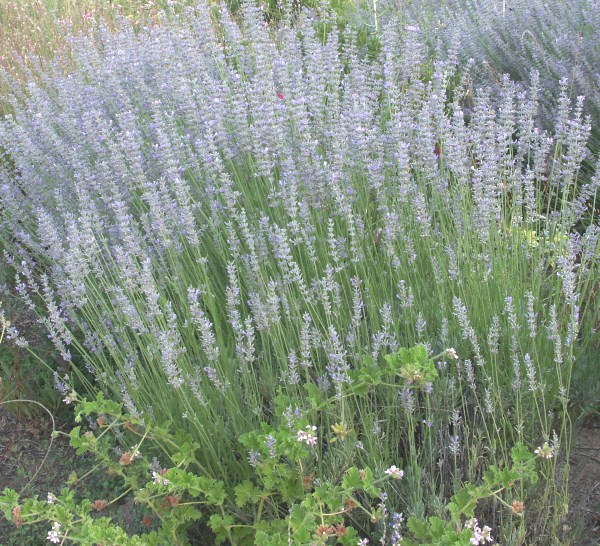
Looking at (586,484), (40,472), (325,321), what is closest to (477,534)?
(586,484)

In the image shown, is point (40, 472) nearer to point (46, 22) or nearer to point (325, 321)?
point (325, 321)

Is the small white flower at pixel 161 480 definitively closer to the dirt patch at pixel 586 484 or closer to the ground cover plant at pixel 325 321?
the ground cover plant at pixel 325 321

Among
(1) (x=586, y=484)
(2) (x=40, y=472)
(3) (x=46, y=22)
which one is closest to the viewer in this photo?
(1) (x=586, y=484)

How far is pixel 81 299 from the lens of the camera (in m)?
2.41

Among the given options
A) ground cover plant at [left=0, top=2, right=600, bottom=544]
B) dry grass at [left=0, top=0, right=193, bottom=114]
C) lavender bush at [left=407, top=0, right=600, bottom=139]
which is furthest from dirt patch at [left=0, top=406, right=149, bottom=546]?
dry grass at [left=0, top=0, right=193, bottom=114]

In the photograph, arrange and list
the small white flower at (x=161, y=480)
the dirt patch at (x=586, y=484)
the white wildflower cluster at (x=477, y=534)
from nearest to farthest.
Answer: the white wildflower cluster at (x=477, y=534) → the small white flower at (x=161, y=480) → the dirt patch at (x=586, y=484)

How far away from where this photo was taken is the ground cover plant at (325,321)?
2.01 m

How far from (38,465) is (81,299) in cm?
84

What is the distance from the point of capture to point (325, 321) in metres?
2.64

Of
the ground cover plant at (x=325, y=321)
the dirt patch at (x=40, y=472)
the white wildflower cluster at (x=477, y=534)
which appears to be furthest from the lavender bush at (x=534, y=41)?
the dirt patch at (x=40, y=472)

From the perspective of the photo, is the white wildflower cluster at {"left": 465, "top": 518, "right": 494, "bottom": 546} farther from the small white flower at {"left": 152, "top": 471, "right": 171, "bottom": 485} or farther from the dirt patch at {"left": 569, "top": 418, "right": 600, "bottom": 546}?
the small white flower at {"left": 152, "top": 471, "right": 171, "bottom": 485}

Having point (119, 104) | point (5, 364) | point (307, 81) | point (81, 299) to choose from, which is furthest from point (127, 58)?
point (81, 299)

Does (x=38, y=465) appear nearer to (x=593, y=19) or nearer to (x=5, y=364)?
(x=5, y=364)

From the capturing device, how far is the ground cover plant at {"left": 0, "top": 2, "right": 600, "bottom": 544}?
2008 millimetres
